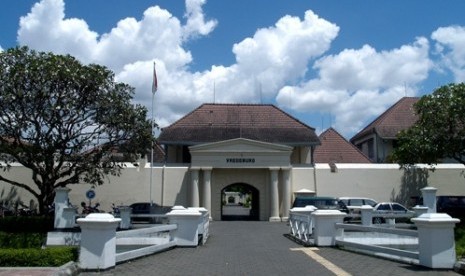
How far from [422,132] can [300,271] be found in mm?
21262

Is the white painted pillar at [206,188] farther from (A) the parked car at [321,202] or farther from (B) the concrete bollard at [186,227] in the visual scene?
(B) the concrete bollard at [186,227]

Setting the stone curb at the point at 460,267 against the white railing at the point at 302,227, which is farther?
the white railing at the point at 302,227

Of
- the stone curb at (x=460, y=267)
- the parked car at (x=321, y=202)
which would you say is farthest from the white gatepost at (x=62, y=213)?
the stone curb at (x=460, y=267)

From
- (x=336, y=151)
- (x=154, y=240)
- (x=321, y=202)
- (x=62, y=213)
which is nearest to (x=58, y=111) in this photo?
(x=62, y=213)

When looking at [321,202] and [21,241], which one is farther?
[321,202]

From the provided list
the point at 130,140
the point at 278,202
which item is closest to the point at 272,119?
the point at 278,202

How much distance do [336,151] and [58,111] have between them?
30324 mm

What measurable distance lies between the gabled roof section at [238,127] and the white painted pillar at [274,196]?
13.2ft

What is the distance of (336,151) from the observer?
48094 mm

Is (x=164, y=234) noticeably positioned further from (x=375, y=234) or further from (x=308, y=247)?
(x=375, y=234)

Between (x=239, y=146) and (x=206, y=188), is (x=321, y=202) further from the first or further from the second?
(x=206, y=188)

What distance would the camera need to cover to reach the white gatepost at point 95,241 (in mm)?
10953

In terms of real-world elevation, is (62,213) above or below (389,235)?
above

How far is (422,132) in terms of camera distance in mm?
30094
